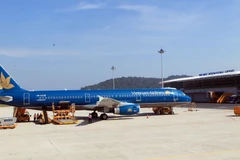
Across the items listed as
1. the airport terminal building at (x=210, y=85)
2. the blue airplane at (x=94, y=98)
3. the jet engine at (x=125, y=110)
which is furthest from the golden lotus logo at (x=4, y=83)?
the airport terminal building at (x=210, y=85)

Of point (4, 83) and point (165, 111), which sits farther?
point (165, 111)

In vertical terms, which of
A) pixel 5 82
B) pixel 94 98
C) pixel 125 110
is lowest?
pixel 125 110

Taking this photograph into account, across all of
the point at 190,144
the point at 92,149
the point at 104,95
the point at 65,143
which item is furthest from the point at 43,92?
the point at 190,144

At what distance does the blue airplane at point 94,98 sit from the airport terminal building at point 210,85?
136 feet

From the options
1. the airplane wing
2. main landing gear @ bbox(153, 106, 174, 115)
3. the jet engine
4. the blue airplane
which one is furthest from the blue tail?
main landing gear @ bbox(153, 106, 174, 115)

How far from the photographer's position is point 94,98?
35281 mm

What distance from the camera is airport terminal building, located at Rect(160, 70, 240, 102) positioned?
7535cm

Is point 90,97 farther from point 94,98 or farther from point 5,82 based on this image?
point 5,82

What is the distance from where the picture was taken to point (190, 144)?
16.2 m

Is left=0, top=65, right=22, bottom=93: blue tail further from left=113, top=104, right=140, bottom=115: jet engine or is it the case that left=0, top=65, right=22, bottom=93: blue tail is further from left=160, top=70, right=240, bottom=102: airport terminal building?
left=160, top=70, right=240, bottom=102: airport terminal building

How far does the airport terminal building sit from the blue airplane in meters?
41.5

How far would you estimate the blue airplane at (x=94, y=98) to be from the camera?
32719 mm

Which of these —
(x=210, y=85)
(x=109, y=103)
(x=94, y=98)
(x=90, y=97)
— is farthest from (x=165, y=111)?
(x=210, y=85)

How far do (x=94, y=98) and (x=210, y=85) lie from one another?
5686 cm
